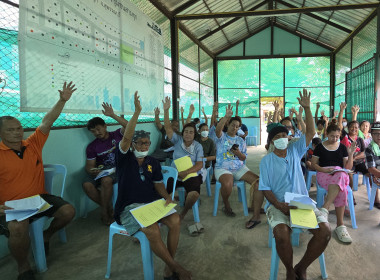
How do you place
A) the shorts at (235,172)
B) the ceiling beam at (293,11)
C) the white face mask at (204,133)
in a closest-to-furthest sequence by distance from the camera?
1. the shorts at (235,172)
2. the white face mask at (204,133)
3. the ceiling beam at (293,11)

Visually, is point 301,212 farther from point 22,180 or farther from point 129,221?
point 22,180

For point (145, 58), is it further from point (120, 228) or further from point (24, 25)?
point (120, 228)

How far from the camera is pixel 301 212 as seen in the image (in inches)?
76.9

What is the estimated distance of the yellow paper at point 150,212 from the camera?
1875 millimetres

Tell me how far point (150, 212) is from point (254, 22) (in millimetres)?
9367

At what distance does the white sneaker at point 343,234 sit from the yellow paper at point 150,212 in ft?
5.66

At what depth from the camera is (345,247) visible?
2436 millimetres

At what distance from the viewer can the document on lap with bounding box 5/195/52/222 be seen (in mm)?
1922

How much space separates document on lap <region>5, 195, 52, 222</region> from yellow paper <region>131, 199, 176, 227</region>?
754mm

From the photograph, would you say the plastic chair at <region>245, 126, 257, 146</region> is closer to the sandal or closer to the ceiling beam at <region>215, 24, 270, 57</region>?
the ceiling beam at <region>215, 24, 270, 57</region>

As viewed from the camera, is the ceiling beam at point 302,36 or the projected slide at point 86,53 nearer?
the projected slide at point 86,53

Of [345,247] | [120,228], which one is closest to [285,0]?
[345,247]

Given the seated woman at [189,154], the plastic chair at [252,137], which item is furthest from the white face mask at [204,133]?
the plastic chair at [252,137]

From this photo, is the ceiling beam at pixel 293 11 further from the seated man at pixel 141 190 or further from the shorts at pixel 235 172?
the seated man at pixel 141 190
